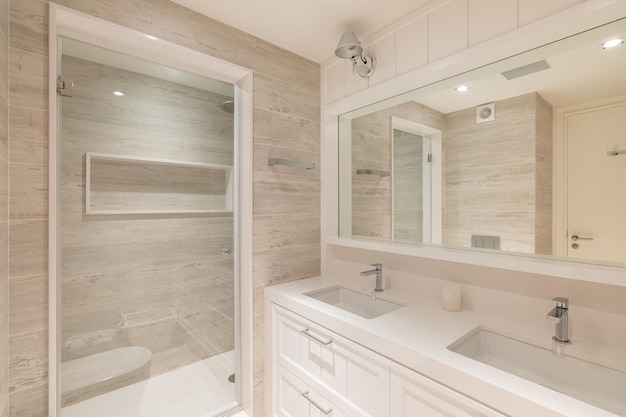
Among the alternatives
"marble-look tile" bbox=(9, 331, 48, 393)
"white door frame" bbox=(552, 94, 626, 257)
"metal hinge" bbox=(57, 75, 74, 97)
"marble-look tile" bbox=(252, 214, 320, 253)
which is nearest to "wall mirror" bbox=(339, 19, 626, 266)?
"white door frame" bbox=(552, 94, 626, 257)

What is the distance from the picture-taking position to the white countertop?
77 centimetres

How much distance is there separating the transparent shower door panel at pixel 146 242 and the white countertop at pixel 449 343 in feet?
2.35

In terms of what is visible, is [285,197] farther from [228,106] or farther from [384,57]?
[384,57]

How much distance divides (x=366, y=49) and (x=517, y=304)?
1.52 m

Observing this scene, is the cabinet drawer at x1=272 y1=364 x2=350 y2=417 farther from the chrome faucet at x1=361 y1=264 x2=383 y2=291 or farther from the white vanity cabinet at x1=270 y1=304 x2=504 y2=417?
the chrome faucet at x1=361 y1=264 x2=383 y2=291

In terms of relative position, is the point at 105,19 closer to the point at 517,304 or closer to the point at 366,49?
the point at 366,49

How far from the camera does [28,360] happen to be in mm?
1127

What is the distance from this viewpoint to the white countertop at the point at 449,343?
0.77m

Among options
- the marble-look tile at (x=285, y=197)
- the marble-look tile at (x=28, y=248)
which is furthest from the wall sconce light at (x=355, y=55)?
the marble-look tile at (x=28, y=248)

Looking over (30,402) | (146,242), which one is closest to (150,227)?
(146,242)

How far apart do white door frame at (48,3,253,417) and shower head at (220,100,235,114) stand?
46mm

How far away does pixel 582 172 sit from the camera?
3.97 ft

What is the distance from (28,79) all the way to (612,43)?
2.21 m

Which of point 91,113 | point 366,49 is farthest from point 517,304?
point 91,113
